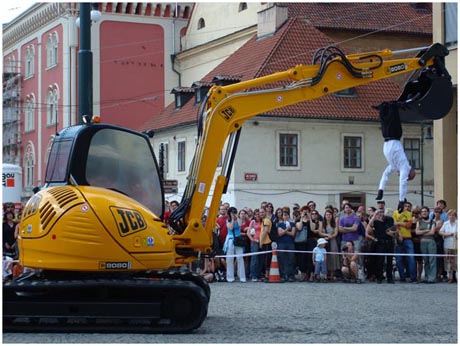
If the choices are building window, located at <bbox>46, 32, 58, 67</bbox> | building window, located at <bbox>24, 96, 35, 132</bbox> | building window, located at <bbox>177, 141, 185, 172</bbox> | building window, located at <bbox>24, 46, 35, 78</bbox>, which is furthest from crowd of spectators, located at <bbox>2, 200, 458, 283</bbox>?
building window, located at <bbox>24, 96, 35, 132</bbox>

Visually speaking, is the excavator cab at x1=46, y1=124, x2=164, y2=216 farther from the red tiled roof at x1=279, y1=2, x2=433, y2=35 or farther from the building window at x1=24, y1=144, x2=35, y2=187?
the building window at x1=24, y1=144, x2=35, y2=187

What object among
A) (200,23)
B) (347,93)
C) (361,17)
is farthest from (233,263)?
(200,23)

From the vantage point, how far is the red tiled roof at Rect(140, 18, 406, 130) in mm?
42969

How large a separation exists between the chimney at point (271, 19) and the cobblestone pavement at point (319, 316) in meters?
24.6

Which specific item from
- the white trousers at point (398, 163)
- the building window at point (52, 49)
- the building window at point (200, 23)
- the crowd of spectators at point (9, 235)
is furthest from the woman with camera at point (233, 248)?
the building window at point (52, 49)

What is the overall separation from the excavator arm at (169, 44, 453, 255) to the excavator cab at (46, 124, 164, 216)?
51 centimetres

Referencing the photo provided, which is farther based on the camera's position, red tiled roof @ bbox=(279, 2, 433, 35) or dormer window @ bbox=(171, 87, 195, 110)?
dormer window @ bbox=(171, 87, 195, 110)

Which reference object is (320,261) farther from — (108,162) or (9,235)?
(108,162)

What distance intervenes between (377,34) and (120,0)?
1549cm

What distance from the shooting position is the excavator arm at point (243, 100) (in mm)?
14141

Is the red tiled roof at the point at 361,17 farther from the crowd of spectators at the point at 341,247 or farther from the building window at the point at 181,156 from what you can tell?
the crowd of spectators at the point at 341,247

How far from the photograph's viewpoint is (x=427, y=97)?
13.5m

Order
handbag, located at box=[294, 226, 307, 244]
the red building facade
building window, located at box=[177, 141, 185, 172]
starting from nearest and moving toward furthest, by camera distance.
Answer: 1. handbag, located at box=[294, 226, 307, 244]
2. building window, located at box=[177, 141, 185, 172]
3. the red building facade

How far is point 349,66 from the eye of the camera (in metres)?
14.5
